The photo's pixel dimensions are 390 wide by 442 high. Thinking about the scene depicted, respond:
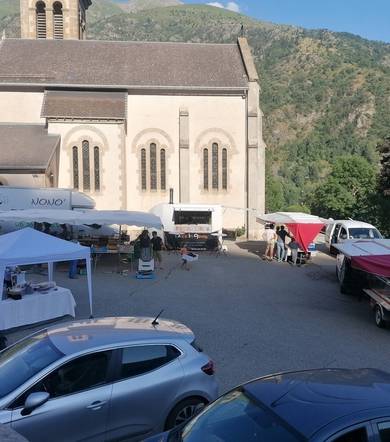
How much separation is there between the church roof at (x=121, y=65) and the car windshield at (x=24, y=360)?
29.4 m

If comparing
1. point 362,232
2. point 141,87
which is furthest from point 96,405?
point 141,87

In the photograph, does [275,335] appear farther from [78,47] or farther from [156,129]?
[78,47]

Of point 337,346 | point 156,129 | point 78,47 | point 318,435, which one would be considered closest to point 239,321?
point 337,346

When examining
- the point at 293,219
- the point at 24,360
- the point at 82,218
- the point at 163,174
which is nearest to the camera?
the point at 24,360

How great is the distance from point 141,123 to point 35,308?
24.1m

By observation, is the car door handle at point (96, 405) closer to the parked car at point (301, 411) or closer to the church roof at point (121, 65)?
the parked car at point (301, 411)

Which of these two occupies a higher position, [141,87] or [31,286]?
[141,87]

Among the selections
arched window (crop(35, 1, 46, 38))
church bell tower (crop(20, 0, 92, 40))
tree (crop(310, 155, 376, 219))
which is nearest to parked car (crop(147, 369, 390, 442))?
tree (crop(310, 155, 376, 219))

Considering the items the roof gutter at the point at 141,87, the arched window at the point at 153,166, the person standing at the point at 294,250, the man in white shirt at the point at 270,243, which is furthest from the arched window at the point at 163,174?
the person standing at the point at 294,250

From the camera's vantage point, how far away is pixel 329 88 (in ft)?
450

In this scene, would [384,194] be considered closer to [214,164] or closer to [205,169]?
[214,164]

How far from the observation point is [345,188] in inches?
1772

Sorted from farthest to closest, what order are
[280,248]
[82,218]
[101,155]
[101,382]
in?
[101,155] < [280,248] < [82,218] < [101,382]

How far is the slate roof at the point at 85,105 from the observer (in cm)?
3175
